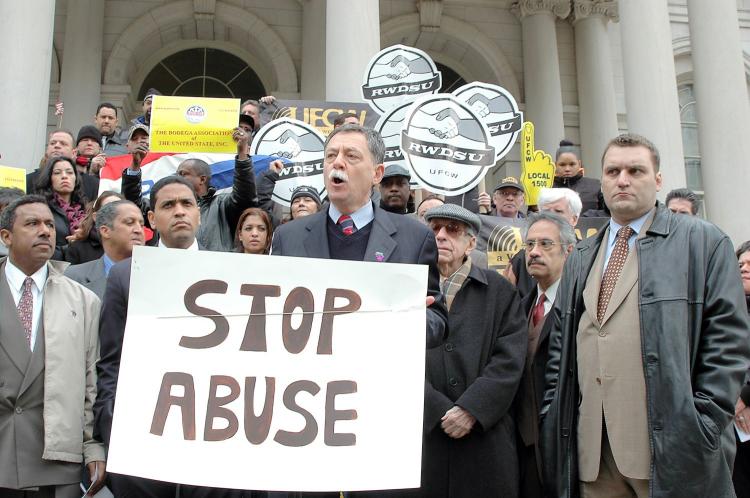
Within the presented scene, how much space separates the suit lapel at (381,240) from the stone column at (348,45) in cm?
672

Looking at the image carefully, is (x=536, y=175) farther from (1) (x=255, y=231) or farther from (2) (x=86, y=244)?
(2) (x=86, y=244)

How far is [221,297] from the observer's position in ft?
10.4

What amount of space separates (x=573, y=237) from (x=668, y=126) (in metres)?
7.37

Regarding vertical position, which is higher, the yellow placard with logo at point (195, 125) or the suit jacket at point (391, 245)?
the yellow placard with logo at point (195, 125)

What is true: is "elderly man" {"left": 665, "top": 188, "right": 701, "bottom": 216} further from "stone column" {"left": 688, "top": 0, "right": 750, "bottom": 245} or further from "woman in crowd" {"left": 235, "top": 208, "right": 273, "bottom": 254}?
"stone column" {"left": 688, "top": 0, "right": 750, "bottom": 245}

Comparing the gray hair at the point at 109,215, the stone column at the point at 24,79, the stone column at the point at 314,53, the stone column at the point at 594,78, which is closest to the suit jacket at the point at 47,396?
the gray hair at the point at 109,215

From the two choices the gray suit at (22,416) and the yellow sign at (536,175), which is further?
the yellow sign at (536,175)

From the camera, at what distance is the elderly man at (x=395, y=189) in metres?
6.64

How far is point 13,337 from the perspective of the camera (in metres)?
3.99

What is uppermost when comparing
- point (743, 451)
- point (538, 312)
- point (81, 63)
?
point (81, 63)

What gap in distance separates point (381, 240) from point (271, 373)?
2.52 feet

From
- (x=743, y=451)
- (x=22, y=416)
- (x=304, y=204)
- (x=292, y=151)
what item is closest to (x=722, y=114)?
(x=292, y=151)

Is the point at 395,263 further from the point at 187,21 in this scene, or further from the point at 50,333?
the point at 187,21

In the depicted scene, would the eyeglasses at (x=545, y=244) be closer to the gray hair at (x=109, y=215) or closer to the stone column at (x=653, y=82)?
the gray hair at (x=109, y=215)
